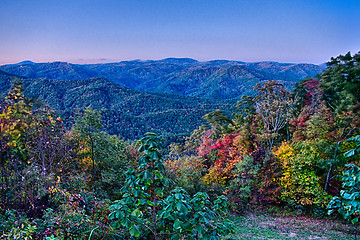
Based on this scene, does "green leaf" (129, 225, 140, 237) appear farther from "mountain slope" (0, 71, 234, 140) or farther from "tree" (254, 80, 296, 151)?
"mountain slope" (0, 71, 234, 140)

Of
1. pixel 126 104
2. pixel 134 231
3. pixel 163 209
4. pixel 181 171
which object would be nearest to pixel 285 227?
pixel 181 171

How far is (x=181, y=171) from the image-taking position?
12.9 m

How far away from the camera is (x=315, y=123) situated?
1376cm

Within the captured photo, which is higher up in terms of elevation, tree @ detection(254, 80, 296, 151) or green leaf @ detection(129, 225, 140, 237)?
tree @ detection(254, 80, 296, 151)

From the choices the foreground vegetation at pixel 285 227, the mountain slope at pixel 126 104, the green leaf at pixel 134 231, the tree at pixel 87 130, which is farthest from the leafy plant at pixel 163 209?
the mountain slope at pixel 126 104

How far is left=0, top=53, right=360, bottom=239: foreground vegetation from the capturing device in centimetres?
421

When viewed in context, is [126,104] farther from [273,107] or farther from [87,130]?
[87,130]

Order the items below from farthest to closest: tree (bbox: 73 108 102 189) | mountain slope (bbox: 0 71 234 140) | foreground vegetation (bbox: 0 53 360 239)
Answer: mountain slope (bbox: 0 71 234 140) < tree (bbox: 73 108 102 189) < foreground vegetation (bbox: 0 53 360 239)

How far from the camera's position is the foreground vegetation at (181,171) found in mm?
4207

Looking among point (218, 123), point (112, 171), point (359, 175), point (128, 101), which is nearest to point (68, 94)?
point (128, 101)

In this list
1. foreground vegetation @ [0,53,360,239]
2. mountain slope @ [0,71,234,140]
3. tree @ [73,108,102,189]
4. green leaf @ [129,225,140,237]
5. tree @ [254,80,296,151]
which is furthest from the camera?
mountain slope @ [0,71,234,140]

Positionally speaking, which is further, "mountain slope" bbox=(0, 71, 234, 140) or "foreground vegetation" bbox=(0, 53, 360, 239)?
"mountain slope" bbox=(0, 71, 234, 140)

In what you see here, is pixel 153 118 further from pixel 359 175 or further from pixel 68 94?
pixel 359 175

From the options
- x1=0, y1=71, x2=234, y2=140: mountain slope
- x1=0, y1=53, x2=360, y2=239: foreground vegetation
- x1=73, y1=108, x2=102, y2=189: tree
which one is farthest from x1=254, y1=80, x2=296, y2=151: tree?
x1=0, y1=71, x2=234, y2=140: mountain slope
